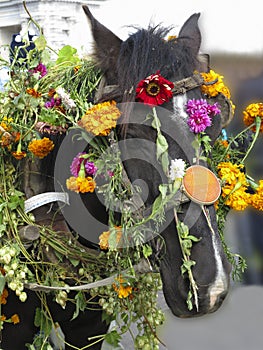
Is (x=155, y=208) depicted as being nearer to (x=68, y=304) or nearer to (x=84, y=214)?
(x=84, y=214)

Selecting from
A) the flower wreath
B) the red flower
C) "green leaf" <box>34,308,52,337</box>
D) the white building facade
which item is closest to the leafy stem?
the flower wreath

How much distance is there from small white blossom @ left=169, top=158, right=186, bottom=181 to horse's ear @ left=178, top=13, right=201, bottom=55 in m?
0.61

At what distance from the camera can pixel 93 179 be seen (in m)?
3.08

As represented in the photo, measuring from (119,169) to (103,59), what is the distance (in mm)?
503

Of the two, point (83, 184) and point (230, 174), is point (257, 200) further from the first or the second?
point (83, 184)

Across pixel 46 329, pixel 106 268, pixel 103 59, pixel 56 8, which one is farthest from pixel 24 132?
pixel 56 8

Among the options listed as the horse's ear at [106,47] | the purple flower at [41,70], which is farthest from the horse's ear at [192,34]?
the purple flower at [41,70]

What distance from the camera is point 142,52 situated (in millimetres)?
3055

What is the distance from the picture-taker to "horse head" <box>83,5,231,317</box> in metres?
2.87

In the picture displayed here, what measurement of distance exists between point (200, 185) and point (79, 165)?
560 mm

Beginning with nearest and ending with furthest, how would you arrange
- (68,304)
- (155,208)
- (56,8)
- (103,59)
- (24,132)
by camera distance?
(155,208)
(103,59)
(24,132)
(68,304)
(56,8)

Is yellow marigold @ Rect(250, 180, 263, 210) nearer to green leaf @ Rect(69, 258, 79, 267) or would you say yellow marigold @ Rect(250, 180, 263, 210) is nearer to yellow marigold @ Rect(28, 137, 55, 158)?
green leaf @ Rect(69, 258, 79, 267)

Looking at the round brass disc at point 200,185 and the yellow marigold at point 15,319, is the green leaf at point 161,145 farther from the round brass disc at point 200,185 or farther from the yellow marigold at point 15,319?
the yellow marigold at point 15,319

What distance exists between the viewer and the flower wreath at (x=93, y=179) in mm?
2965
